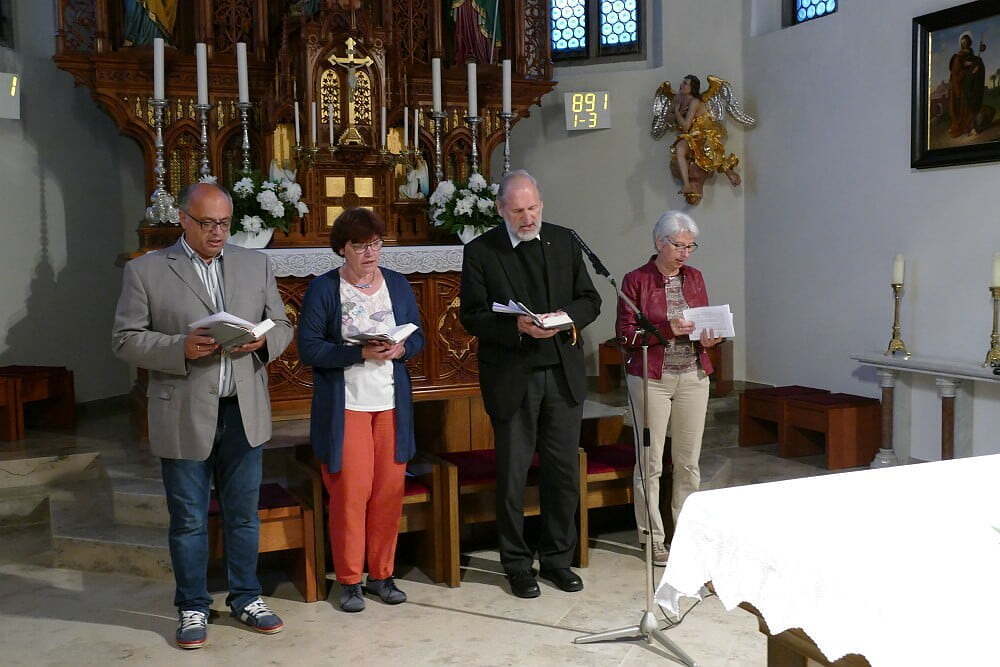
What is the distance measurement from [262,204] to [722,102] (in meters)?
3.75

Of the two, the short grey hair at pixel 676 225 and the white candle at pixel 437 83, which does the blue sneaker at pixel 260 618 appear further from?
the white candle at pixel 437 83

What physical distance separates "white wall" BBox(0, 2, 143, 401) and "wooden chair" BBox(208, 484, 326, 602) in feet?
11.9

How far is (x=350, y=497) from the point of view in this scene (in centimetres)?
434

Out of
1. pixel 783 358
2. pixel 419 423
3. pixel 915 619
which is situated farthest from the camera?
pixel 783 358

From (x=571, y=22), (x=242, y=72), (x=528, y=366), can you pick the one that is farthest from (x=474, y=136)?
(x=528, y=366)

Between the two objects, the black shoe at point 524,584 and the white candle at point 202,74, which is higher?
the white candle at point 202,74

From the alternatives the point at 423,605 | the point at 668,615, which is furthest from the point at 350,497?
the point at 668,615

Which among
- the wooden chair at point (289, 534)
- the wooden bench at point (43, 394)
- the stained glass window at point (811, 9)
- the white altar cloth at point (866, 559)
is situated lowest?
the wooden chair at point (289, 534)

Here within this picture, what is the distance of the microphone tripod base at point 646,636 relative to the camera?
12.4 feet

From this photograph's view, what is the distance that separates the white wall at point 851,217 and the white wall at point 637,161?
0.18 m

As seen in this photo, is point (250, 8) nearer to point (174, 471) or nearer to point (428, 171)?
point (428, 171)

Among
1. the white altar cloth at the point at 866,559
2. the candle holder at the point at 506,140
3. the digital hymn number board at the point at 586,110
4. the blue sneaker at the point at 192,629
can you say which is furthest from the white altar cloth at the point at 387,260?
the white altar cloth at the point at 866,559

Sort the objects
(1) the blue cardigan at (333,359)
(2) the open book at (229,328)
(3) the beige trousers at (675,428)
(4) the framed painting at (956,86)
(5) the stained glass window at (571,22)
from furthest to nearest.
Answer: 1. (5) the stained glass window at (571,22)
2. (4) the framed painting at (956,86)
3. (3) the beige trousers at (675,428)
4. (1) the blue cardigan at (333,359)
5. (2) the open book at (229,328)

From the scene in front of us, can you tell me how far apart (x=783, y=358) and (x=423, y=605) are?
178 inches
